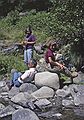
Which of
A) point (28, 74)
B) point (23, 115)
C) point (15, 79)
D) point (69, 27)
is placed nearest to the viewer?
point (23, 115)

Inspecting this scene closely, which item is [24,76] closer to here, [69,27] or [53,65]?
[53,65]

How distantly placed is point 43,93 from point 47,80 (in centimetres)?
55

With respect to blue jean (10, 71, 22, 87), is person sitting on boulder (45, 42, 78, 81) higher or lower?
higher

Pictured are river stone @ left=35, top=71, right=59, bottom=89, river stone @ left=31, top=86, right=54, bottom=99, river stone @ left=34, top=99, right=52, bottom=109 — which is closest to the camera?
river stone @ left=34, top=99, right=52, bottom=109

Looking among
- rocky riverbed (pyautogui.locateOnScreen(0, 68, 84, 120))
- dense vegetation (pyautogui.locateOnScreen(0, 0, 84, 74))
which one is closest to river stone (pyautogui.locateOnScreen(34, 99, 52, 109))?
rocky riverbed (pyautogui.locateOnScreen(0, 68, 84, 120))

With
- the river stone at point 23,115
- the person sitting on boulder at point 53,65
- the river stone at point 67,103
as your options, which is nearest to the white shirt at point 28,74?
the person sitting on boulder at point 53,65

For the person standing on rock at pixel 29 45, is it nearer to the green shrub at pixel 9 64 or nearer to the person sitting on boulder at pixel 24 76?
the green shrub at pixel 9 64

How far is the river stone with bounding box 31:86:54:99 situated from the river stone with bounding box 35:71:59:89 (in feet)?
0.79

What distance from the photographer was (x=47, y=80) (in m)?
12.5

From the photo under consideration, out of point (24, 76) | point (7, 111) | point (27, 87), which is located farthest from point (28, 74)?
point (7, 111)

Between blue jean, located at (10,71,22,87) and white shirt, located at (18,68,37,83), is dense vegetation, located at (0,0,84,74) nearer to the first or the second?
white shirt, located at (18,68,37,83)

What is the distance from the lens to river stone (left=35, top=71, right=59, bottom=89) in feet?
41.1

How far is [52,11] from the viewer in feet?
50.4

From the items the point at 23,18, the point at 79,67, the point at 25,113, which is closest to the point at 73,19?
the point at 79,67
